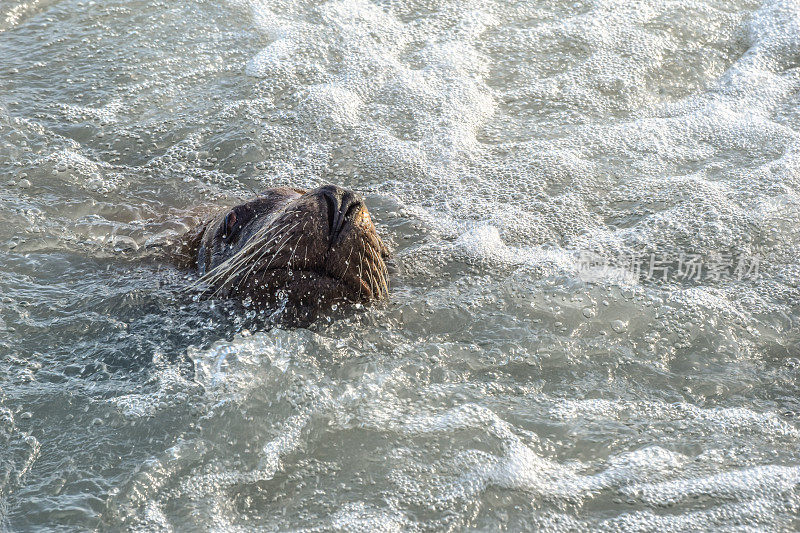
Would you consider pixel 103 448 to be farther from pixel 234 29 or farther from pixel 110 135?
pixel 234 29

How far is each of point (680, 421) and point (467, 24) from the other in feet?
16.2

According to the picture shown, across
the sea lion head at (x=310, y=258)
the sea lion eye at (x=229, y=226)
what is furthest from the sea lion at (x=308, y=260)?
the sea lion eye at (x=229, y=226)

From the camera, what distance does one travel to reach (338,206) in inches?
166

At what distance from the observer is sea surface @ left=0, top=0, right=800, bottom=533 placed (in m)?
3.62

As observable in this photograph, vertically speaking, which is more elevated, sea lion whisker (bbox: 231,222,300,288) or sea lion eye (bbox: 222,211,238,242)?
sea lion whisker (bbox: 231,222,300,288)

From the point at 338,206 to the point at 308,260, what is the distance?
30 centimetres

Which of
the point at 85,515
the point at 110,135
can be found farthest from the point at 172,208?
the point at 85,515

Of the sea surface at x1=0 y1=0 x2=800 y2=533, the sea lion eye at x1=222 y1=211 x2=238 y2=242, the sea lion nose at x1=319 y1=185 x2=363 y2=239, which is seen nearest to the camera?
the sea surface at x1=0 y1=0 x2=800 y2=533

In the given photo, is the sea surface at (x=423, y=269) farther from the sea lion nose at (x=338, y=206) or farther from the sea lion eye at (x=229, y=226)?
the sea lion nose at (x=338, y=206)

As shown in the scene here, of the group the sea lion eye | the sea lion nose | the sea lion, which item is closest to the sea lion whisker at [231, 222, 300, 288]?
the sea lion

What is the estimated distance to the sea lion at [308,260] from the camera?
4215mm

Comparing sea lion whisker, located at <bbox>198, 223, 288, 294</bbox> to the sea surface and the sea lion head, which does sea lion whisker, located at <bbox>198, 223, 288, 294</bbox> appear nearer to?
the sea lion head

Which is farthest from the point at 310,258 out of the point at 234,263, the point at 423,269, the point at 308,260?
the point at 423,269

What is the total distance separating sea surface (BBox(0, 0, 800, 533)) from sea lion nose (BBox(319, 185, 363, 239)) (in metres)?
0.61
